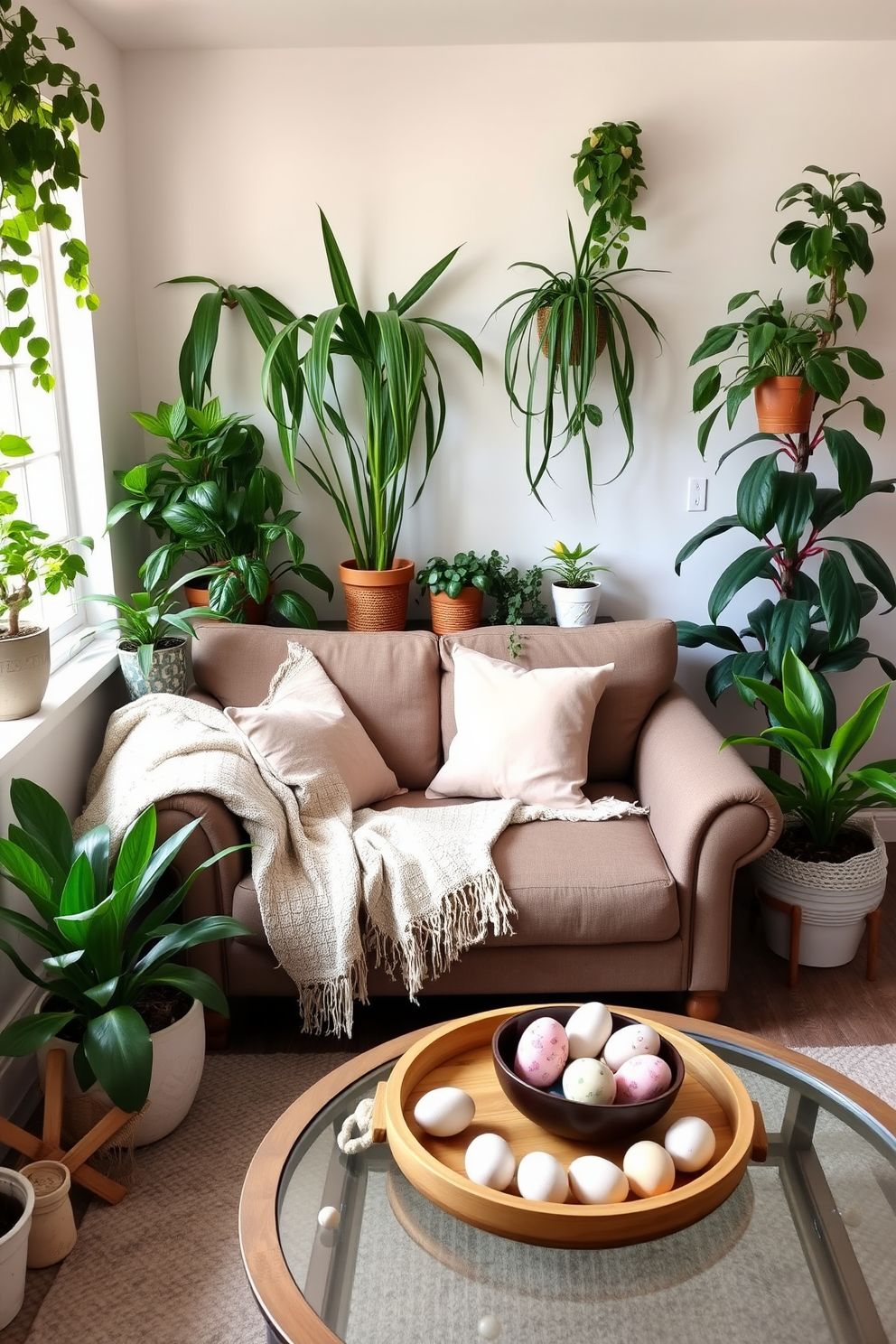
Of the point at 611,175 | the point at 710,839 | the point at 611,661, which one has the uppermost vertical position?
→ the point at 611,175

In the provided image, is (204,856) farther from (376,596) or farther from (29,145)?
(29,145)

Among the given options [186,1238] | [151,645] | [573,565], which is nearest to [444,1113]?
[186,1238]

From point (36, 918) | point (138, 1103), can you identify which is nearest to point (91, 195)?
point (36, 918)

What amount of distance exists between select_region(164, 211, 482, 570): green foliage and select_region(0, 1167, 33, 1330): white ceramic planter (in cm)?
170

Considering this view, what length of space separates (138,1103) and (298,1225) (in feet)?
1.54

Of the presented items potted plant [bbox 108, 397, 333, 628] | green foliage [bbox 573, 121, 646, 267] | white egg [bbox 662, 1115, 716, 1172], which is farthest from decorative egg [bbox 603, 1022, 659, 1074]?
green foliage [bbox 573, 121, 646, 267]

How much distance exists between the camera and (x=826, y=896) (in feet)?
8.55

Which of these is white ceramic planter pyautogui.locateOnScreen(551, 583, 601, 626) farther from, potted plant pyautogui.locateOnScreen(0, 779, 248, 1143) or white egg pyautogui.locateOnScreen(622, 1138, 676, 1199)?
white egg pyautogui.locateOnScreen(622, 1138, 676, 1199)

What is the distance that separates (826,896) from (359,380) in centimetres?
188

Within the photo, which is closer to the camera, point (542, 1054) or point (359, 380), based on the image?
point (542, 1054)

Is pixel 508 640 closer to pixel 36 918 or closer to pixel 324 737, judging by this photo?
pixel 324 737

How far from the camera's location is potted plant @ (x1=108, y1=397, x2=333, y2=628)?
109 inches

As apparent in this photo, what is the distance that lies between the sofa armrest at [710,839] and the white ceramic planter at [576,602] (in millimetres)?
697

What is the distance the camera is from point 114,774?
2408 millimetres
